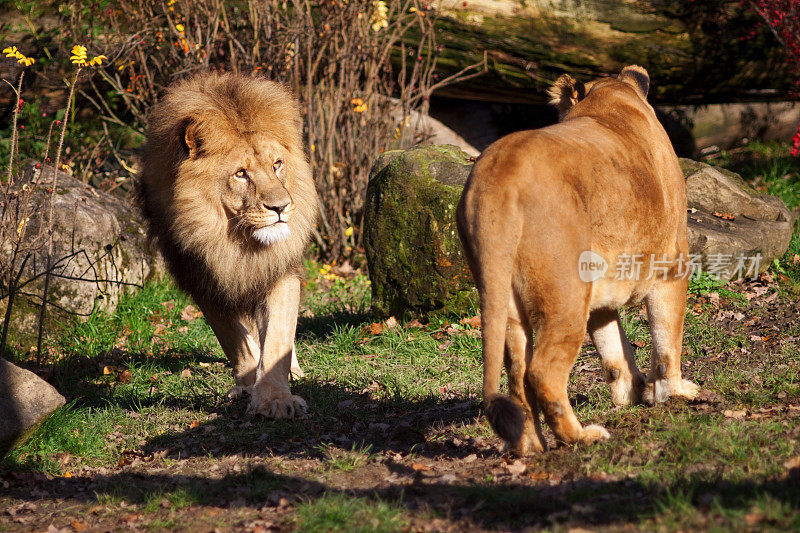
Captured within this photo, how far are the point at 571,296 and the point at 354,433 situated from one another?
183cm

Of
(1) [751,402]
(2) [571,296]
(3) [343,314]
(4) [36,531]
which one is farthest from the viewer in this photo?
(3) [343,314]

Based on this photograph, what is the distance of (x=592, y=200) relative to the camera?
3646 millimetres

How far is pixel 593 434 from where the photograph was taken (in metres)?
3.81

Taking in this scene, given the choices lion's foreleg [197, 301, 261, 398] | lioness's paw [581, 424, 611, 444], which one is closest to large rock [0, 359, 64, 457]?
lion's foreleg [197, 301, 261, 398]

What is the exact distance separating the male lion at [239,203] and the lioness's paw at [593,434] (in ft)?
6.28

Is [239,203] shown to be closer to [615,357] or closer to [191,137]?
[191,137]

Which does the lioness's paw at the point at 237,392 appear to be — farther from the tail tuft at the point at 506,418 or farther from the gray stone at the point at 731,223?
the gray stone at the point at 731,223

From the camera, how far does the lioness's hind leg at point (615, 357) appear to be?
443 cm

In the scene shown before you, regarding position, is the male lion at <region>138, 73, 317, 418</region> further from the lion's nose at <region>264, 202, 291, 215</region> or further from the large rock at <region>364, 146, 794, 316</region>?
the large rock at <region>364, 146, 794, 316</region>

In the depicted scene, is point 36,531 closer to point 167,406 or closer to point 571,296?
point 167,406

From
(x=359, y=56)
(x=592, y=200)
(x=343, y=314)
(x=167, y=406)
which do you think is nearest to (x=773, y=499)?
(x=592, y=200)

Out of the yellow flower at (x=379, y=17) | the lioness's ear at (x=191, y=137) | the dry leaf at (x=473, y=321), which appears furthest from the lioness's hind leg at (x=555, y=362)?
the yellow flower at (x=379, y=17)

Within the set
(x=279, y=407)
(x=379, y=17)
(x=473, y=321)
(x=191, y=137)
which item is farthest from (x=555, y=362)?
(x=379, y=17)

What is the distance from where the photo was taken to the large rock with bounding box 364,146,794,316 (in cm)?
645
